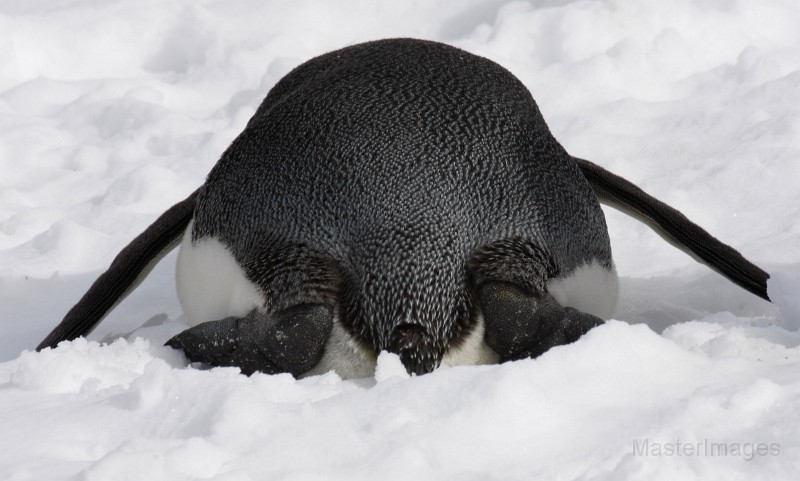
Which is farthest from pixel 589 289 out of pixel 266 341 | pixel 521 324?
pixel 266 341

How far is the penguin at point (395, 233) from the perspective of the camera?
1.98 m

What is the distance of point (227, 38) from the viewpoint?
5.20 m

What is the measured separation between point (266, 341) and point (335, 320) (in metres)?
0.13

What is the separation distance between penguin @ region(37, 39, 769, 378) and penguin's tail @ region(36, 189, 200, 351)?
17mm

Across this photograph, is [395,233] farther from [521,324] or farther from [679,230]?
[679,230]

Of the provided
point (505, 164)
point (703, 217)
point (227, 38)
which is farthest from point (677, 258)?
point (227, 38)

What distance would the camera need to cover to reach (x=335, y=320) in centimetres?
202

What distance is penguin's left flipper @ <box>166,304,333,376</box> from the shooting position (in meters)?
1.99

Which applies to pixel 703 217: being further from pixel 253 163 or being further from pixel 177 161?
pixel 177 161

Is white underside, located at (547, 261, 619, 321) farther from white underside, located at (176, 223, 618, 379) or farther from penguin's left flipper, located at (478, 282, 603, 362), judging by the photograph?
penguin's left flipper, located at (478, 282, 603, 362)

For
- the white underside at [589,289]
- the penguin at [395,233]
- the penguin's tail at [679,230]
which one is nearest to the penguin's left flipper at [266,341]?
the penguin at [395,233]

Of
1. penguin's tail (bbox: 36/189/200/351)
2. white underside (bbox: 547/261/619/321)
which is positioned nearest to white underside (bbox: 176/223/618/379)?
white underside (bbox: 547/261/619/321)

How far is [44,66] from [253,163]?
3158 millimetres

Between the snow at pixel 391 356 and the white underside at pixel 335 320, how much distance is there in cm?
6
